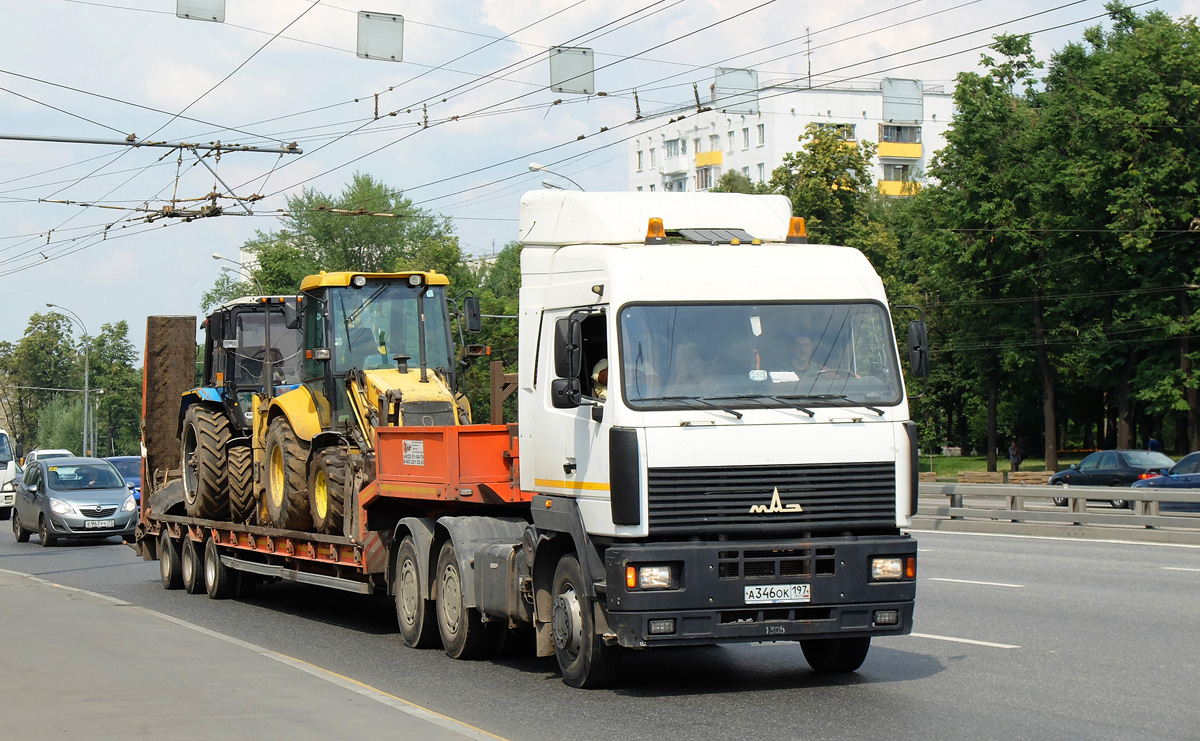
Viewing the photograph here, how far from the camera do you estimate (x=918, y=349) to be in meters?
9.71

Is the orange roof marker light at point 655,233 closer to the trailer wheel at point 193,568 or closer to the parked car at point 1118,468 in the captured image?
the trailer wheel at point 193,568

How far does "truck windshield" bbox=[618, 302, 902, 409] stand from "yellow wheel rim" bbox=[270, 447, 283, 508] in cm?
756

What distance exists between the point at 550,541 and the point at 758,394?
196 centimetres

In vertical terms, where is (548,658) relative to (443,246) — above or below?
below

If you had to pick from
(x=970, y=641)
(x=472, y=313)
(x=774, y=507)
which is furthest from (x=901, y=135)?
(x=774, y=507)

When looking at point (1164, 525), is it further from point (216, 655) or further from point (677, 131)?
point (677, 131)

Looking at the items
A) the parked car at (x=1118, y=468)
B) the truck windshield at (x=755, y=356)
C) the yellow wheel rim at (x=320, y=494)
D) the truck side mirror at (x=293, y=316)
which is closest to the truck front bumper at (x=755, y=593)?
the truck windshield at (x=755, y=356)

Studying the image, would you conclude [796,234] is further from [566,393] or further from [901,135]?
[901,135]

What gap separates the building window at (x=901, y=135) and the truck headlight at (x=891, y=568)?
9494 cm

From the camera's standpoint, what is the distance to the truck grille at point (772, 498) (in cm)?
899

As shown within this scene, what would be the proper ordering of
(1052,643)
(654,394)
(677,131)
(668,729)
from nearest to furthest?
(668,729) < (654,394) < (1052,643) < (677,131)

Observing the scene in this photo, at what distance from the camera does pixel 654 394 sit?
9148mm

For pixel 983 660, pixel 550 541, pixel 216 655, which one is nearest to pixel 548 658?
pixel 550 541

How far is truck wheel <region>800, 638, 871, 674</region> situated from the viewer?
400 inches
